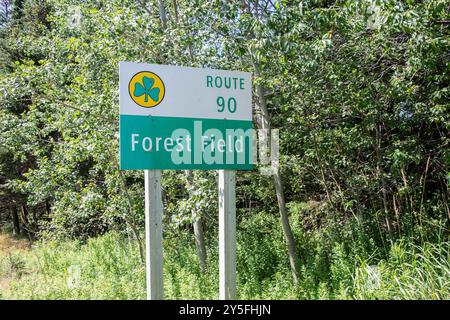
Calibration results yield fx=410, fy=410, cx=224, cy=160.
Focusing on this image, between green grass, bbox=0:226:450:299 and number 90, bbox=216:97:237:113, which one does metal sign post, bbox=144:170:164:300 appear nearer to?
number 90, bbox=216:97:237:113

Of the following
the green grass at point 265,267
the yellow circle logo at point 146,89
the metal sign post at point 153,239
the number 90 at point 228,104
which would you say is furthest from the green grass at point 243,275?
the yellow circle logo at point 146,89

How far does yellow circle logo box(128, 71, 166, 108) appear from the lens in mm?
3346

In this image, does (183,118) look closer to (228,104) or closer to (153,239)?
(228,104)

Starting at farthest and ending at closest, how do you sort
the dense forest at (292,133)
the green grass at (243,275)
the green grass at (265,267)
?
the dense forest at (292,133)
the green grass at (265,267)
the green grass at (243,275)

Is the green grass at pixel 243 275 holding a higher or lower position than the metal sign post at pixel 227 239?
lower

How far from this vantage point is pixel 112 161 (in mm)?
7387

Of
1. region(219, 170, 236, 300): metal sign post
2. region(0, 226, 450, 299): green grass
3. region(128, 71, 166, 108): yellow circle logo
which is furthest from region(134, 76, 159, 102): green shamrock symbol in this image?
region(0, 226, 450, 299): green grass

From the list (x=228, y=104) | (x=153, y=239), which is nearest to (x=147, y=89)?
(x=228, y=104)

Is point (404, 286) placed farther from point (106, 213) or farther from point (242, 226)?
point (106, 213)

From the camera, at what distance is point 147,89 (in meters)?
3.39

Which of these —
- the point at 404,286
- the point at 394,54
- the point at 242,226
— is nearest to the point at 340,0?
the point at 394,54

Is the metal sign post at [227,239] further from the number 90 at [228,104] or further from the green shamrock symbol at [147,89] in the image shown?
the green shamrock symbol at [147,89]

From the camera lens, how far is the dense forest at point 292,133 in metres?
4.66

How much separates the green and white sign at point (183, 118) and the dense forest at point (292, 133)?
3.20ft
